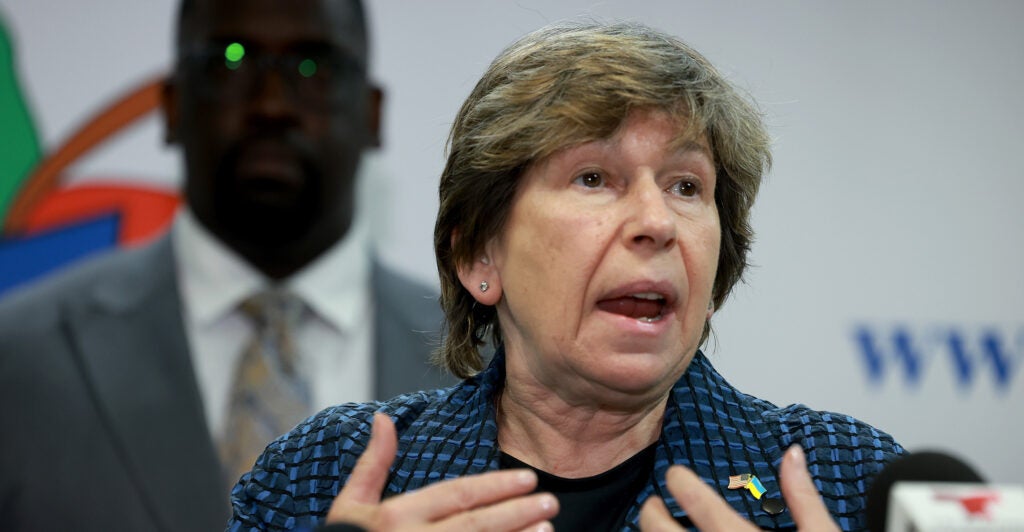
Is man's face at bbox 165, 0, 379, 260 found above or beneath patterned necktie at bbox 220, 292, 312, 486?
above

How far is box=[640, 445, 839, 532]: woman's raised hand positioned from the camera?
1.29 m

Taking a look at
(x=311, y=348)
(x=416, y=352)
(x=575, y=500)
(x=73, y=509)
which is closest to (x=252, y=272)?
(x=311, y=348)

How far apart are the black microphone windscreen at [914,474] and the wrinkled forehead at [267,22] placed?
2.07 metres

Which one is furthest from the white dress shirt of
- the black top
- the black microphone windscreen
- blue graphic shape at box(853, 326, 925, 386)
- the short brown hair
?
the black microphone windscreen

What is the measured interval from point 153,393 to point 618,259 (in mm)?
1517

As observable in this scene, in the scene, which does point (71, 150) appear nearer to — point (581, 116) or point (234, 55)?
point (234, 55)

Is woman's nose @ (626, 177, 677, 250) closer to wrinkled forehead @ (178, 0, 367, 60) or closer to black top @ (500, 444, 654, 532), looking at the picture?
Answer: black top @ (500, 444, 654, 532)

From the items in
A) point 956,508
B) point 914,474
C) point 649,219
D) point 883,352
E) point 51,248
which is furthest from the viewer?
point 883,352

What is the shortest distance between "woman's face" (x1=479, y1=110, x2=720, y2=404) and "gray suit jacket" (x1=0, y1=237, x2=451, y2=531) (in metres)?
1.10

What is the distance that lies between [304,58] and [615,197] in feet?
4.79

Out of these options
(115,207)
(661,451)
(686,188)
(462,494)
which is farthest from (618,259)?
(115,207)

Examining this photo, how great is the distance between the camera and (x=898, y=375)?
3443 mm

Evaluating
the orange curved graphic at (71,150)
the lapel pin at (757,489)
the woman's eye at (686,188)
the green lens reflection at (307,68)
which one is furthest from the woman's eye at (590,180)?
the orange curved graphic at (71,150)

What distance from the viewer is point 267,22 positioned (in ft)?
9.52
